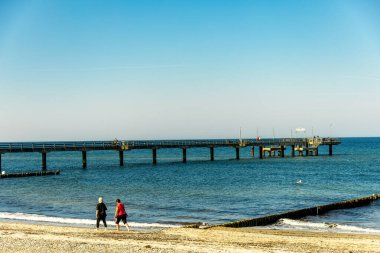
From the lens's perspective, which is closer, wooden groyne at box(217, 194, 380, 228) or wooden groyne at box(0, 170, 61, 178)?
wooden groyne at box(217, 194, 380, 228)

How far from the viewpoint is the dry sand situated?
1677cm

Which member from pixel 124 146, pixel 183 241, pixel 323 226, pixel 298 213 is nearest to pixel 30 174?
pixel 124 146

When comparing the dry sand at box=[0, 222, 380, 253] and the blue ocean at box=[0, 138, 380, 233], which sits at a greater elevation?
the dry sand at box=[0, 222, 380, 253]

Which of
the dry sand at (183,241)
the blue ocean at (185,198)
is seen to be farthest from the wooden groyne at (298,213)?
the dry sand at (183,241)

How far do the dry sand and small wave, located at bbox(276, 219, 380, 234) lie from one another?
7.59ft

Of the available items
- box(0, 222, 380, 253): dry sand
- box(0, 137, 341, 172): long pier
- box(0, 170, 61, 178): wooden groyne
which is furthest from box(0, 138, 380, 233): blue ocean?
box(0, 137, 341, 172): long pier

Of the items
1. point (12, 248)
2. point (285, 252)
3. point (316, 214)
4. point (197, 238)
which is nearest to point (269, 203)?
point (316, 214)

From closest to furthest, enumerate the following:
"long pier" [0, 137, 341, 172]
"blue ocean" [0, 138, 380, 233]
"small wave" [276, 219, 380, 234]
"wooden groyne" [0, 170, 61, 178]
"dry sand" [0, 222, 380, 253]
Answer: "dry sand" [0, 222, 380, 253] < "small wave" [276, 219, 380, 234] < "blue ocean" [0, 138, 380, 233] < "wooden groyne" [0, 170, 61, 178] < "long pier" [0, 137, 341, 172]

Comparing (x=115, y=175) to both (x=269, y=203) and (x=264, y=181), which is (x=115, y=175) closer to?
(x=264, y=181)

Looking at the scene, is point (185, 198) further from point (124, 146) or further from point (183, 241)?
point (124, 146)

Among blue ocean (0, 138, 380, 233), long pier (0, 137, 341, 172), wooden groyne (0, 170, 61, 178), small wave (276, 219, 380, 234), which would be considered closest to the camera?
small wave (276, 219, 380, 234)

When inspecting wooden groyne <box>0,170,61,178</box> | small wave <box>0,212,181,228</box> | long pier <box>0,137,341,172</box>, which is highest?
long pier <box>0,137,341,172</box>

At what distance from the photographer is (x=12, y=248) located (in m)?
16.9

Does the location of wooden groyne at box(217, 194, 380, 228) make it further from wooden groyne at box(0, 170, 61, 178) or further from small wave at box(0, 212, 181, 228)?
wooden groyne at box(0, 170, 61, 178)
